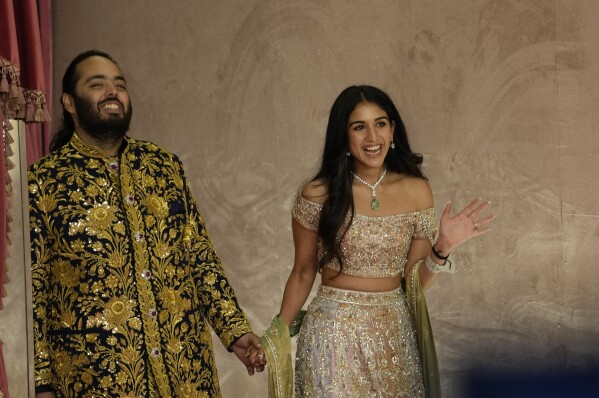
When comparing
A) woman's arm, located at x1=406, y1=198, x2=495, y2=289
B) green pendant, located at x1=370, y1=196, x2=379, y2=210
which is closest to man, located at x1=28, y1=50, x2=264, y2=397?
green pendant, located at x1=370, y1=196, x2=379, y2=210

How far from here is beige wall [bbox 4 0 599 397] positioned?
5.13 meters

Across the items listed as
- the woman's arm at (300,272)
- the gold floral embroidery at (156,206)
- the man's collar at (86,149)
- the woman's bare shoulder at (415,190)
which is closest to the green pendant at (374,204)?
the woman's bare shoulder at (415,190)

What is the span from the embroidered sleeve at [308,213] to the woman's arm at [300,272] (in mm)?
21

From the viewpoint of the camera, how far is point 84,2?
19.7ft

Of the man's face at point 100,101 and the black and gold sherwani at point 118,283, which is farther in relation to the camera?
the man's face at point 100,101

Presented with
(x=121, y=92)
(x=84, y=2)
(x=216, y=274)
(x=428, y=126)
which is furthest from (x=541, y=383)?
(x=84, y=2)

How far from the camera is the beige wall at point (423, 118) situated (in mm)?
Answer: 5129

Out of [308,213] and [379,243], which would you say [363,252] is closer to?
[379,243]

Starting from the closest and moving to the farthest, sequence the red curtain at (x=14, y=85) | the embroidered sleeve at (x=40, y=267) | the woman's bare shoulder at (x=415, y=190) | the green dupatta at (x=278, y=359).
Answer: the red curtain at (x=14, y=85), the embroidered sleeve at (x=40, y=267), the green dupatta at (x=278, y=359), the woman's bare shoulder at (x=415, y=190)

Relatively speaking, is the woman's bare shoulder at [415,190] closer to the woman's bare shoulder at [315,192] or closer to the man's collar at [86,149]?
the woman's bare shoulder at [315,192]

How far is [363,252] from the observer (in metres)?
3.79

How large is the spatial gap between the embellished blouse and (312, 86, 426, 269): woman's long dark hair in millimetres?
34

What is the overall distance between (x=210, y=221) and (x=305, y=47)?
3.79 feet

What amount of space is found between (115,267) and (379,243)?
3.42ft
